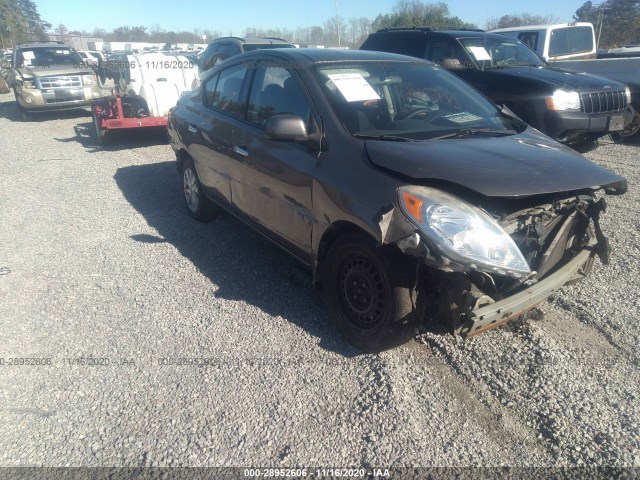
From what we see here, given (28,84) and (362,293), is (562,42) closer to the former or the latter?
(362,293)

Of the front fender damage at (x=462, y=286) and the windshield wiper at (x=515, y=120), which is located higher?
the windshield wiper at (x=515, y=120)

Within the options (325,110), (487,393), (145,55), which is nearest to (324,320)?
(487,393)

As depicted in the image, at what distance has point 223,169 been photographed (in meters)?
4.54

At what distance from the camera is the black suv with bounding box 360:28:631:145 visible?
23.1 feet

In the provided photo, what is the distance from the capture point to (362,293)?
3156mm

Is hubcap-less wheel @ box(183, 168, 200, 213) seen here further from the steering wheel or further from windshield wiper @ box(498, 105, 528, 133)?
windshield wiper @ box(498, 105, 528, 133)

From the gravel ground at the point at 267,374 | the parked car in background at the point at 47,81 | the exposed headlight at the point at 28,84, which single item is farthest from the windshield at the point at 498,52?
the exposed headlight at the point at 28,84

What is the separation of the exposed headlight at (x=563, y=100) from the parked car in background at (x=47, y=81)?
36.8 feet

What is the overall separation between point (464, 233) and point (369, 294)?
75 centimetres

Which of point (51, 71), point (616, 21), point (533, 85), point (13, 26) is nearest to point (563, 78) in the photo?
point (533, 85)

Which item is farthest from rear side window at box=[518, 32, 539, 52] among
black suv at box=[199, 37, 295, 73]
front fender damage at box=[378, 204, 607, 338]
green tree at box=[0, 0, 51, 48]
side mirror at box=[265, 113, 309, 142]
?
green tree at box=[0, 0, 51, 48]

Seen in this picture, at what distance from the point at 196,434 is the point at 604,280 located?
3300 millimetres

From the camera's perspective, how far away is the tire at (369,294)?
286 centimetres

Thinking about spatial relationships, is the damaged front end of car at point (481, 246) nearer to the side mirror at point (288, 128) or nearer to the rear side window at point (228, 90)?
the side mirror at point (288, 128)
